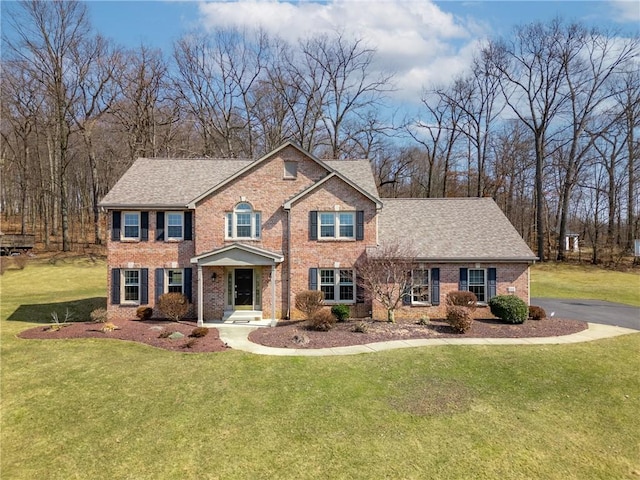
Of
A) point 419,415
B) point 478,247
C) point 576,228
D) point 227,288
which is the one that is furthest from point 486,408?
point 576,228

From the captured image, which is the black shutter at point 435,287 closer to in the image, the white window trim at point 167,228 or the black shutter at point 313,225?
the black shutter at point 313,225

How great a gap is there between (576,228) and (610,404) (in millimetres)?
53018

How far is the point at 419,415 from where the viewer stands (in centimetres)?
938

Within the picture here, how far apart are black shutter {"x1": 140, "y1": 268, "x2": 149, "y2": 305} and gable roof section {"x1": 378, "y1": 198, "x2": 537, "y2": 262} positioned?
454 inches

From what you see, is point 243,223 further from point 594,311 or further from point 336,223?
point 594,311

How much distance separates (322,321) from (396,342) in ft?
10.5

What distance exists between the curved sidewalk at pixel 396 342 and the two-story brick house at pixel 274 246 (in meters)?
3.11

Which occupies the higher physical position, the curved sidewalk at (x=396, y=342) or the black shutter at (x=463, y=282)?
the black shutter at (x=463, y=282)

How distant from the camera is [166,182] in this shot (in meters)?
20.9

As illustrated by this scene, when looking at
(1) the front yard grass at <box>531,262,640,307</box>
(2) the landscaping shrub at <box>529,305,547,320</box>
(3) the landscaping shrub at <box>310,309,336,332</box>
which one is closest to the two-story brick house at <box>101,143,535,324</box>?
(2) the landscaping shrub at <box>529,305,547,320</box>

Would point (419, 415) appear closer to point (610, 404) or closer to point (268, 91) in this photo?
point (610, 404)

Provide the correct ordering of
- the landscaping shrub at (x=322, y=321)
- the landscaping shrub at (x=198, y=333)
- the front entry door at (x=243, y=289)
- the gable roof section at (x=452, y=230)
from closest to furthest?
the landscaping shrub at (x=198, y=333), the landscaping shrub at (x=322, y=321), the gable roof section at (x=452, y=230), the front entry door at (x=243, y=289)

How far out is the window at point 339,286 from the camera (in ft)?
63.1

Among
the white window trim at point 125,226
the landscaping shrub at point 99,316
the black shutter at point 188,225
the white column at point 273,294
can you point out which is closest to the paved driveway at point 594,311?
the white column at point 273,294
